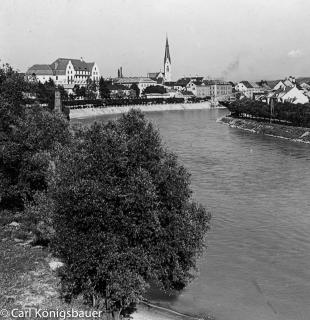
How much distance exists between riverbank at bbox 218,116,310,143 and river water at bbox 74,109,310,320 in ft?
46.2

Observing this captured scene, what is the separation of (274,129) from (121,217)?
61332 mm

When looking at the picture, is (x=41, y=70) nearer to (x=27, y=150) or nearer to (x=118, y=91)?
(x=118, y=91)

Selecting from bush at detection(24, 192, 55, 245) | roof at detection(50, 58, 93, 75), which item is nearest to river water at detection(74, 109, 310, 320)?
bush at detection(24, 192, 55, 245)

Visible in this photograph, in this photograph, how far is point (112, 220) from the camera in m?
13.6

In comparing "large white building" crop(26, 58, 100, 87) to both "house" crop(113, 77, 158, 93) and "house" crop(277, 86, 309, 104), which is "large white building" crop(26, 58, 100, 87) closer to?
"house" crop(113, 77, 158, 93)

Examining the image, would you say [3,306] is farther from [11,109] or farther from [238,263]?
[11,109]

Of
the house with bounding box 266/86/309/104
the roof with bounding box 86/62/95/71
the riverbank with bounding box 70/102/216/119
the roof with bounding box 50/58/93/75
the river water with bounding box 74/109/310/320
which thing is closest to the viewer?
the river water with bounding box 74/109/310/320

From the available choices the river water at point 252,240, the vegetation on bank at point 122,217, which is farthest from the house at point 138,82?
the vegetation on bank at point 122,217

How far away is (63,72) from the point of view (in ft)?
485

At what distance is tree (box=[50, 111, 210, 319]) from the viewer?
13.5 m

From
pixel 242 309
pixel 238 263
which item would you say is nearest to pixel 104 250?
pixel 242 309

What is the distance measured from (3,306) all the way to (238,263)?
989 cm

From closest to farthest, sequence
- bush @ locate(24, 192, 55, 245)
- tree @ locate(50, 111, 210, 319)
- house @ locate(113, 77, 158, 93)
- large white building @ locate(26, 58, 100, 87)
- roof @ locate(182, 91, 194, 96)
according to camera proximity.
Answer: tree @ locate(50, 111, 210, 319)
bush @ locate(24, 192, 55, 245)
large white building @ locate(26, 58, 100, 87)
roof @ locate(182, 91, 194, 96)
house @ locate(113, 77, 158, 93)

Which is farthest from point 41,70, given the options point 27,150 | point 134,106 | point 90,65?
point 27,150
